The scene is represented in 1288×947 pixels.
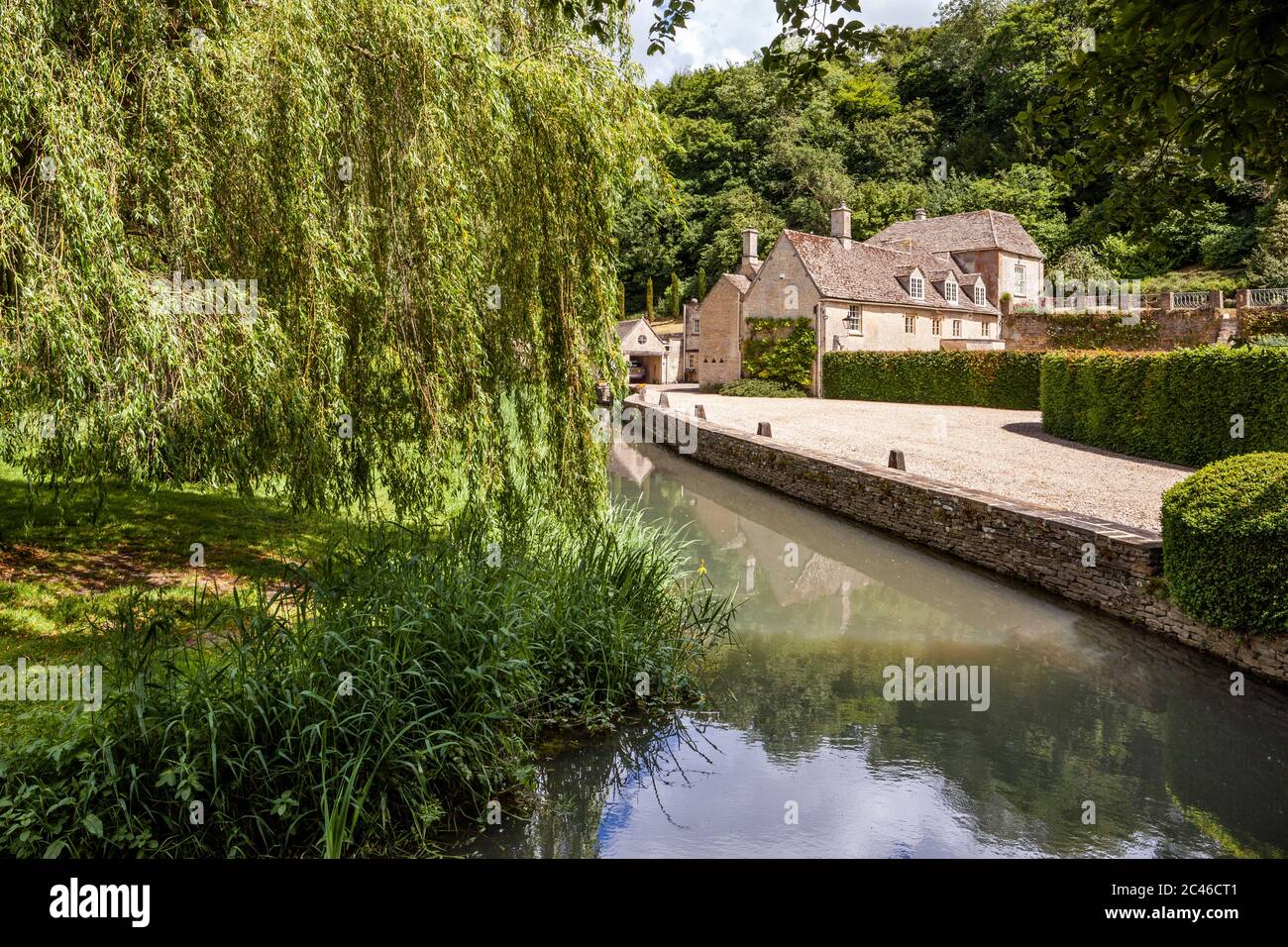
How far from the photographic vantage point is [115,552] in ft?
29.0

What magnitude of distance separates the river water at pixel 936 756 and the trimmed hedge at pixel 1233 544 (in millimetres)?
662

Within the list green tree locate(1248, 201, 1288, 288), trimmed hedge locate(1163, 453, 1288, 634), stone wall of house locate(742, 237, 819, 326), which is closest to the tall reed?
trimmed hedge locate(1163, 453, 1288, 634)

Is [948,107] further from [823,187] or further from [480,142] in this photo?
[480,142]

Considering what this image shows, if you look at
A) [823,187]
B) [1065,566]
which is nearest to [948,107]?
[823,187]

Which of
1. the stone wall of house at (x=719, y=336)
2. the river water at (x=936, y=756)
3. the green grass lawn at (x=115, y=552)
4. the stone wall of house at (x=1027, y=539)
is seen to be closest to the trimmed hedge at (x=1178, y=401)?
the stone wall of house at (x=1027, y=539)

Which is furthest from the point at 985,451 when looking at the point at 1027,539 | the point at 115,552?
the point at 115,552

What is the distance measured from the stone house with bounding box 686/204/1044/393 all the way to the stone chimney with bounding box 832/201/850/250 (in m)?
0.05

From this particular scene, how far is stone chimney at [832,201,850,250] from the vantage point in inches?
1748

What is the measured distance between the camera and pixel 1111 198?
22.0 ft

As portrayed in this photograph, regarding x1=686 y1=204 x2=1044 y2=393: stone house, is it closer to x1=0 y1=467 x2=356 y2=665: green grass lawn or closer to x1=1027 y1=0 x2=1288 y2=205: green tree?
x1=1027 y1=0 x2=1288 y2=205: green tree

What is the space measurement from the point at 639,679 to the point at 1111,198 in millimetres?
5480

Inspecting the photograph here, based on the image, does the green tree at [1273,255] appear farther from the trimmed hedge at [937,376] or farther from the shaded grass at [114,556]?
the shaded grass at [114,556]

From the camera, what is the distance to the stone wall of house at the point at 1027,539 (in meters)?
8.41

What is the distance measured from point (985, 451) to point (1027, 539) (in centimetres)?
957
